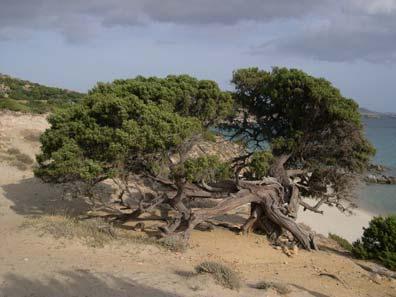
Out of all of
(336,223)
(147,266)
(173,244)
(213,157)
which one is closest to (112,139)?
(213,157)

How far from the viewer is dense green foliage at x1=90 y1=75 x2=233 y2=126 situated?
13719 millimetres

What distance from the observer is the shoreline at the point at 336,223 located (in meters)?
21.2

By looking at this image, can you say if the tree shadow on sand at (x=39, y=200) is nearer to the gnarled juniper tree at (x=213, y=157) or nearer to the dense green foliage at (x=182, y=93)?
the gnarled juniper tree at (x=213, y=157)

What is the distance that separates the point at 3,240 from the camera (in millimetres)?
11875

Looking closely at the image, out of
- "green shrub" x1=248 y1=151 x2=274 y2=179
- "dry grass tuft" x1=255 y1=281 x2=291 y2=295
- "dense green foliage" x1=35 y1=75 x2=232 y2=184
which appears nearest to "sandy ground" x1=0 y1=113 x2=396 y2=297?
"dry grass tuft" x1=255 y1=281 x2=291 y2=295

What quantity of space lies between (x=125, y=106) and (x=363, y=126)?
27.9 ft

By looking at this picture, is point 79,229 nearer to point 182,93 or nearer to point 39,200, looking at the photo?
point 182,93

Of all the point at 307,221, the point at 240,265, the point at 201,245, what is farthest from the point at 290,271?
the point at 307,221

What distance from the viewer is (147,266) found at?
1076 centimetres

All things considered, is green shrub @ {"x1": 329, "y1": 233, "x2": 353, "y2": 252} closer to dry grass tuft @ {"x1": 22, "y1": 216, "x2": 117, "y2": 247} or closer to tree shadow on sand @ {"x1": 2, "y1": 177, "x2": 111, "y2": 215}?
dry grass tuft @ {"x1": 22, "y1": 216, "x2": 117, "y2": 247}

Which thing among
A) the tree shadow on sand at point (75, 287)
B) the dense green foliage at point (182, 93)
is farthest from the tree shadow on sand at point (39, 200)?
the tree shadow on sand at point (75, 287)

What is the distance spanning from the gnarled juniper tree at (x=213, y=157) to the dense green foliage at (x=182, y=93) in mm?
33

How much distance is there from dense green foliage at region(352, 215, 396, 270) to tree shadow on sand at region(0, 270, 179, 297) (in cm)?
890

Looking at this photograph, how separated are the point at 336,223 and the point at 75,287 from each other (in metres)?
16.7
